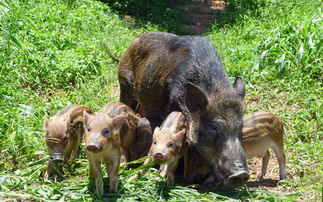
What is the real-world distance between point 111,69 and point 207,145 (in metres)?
3.56

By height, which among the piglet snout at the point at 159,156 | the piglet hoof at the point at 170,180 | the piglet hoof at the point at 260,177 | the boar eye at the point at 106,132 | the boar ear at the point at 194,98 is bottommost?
the piglet hoof at the point at 260,177

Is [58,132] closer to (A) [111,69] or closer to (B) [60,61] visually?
(B) [60,61]

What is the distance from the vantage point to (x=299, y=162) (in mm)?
5945

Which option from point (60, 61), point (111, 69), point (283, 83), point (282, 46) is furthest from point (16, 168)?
point (282, 46)

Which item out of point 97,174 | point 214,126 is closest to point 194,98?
point 214,126

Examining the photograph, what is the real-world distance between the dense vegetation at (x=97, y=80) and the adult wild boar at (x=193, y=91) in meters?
0.45

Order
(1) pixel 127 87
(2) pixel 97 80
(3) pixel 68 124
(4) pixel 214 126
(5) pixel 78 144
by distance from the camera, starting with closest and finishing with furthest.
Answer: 1. (4) pixel 214 126
2. (3) pixel 68 124
3. (5) pixel 78 144
4. (1) pixel 127 87
5. (2) pixel 97 80

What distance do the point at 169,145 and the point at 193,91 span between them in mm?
729

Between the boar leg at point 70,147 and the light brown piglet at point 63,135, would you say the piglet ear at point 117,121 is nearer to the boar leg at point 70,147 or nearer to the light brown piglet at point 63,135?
the light brown piglet at point 63,135

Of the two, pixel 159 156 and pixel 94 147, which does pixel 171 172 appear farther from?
pixel 94 147

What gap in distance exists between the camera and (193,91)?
541cm

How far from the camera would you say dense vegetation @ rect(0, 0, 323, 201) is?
501cm

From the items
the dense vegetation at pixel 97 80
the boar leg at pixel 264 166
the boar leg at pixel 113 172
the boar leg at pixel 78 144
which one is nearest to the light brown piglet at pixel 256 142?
the boar leg at pixel 264 166

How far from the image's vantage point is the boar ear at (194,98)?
5.38 meters
